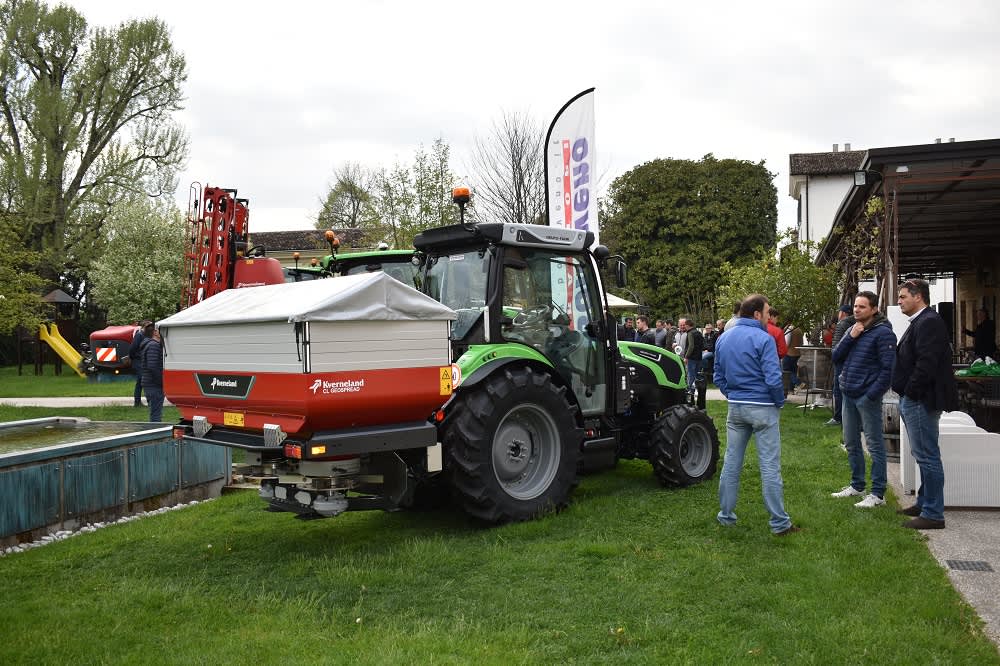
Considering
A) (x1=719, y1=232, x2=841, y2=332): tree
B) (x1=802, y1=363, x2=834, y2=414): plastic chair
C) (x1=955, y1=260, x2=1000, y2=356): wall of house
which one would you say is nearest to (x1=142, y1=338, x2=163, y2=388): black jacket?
(x1=802, y1=363, x2=834, y2=414): plastic chair

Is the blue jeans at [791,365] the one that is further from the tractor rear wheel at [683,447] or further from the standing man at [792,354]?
the tractor rear wheel at [683,447]

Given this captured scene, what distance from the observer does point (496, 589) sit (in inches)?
203

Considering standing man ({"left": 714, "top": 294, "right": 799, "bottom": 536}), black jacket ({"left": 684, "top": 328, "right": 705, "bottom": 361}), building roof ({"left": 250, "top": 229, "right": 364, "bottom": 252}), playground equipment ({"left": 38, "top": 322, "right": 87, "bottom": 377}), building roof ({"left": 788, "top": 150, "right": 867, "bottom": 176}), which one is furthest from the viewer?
building roof ({"left": 250, "top": 229, "right": 364, "bottom": 252})

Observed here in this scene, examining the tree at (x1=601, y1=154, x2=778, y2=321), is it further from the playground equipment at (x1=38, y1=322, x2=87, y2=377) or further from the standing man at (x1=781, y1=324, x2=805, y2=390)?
the playground equipment at (x1=38, y1=322, x2=87, y2=377)

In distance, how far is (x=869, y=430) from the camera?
7074 millimetres

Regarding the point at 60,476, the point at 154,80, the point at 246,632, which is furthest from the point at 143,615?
the point at 154,80

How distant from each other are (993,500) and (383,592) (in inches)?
191

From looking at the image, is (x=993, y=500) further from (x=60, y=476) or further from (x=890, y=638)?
(x=60, y=476)

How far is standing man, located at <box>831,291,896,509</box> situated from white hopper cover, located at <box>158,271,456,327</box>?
11.4 ft

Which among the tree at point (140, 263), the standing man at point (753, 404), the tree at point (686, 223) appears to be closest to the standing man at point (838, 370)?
the standing man at point (753, 404)

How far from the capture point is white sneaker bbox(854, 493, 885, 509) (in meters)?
7.02

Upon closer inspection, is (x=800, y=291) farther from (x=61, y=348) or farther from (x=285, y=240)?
(x=285, y=240)

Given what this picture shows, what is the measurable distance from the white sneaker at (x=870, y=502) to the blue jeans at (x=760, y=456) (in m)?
0.92

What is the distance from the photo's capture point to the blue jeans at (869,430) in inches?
279
